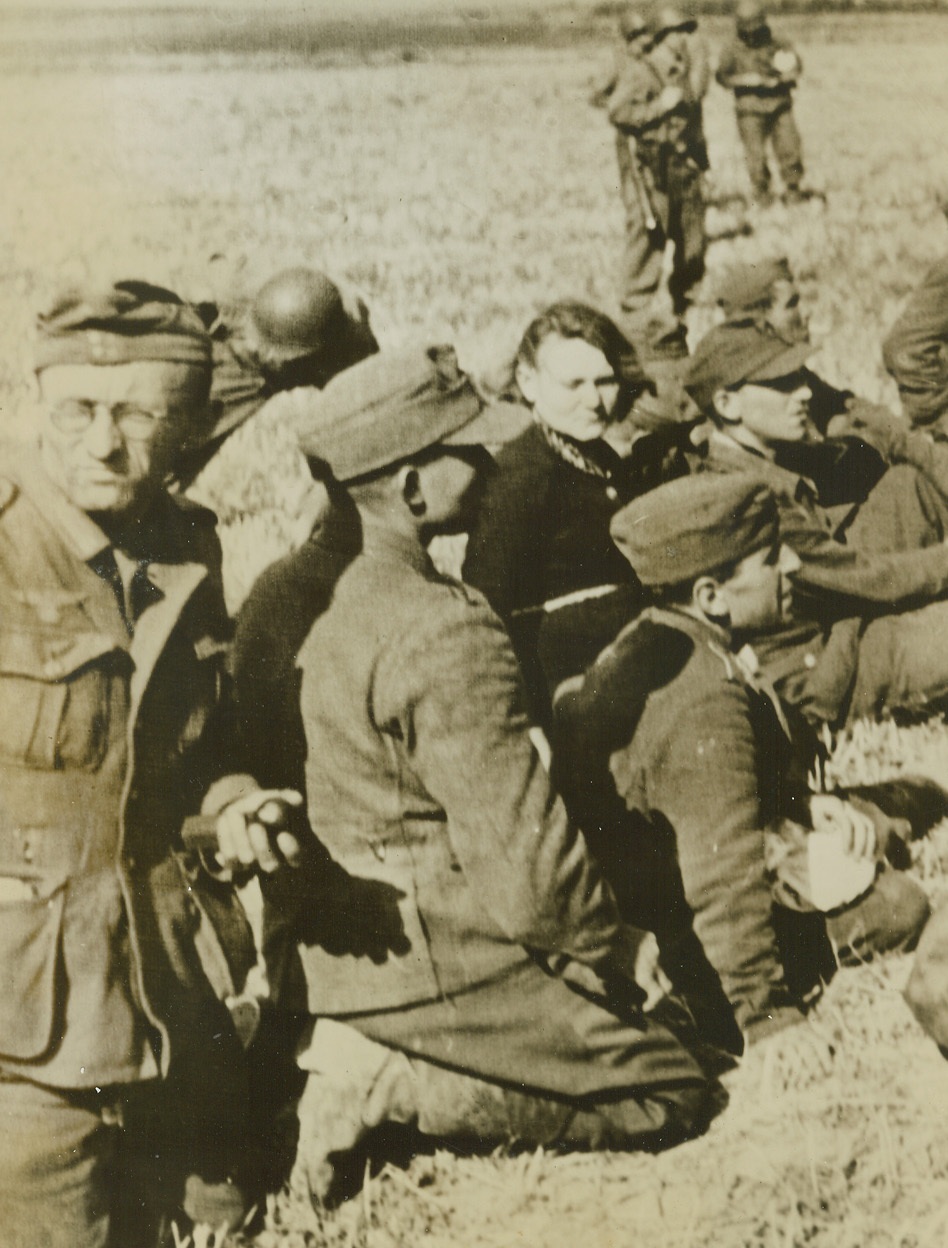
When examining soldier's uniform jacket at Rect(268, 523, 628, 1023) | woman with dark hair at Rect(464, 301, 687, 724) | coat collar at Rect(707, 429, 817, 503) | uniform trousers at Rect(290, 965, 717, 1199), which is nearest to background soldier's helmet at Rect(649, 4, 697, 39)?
woman with dark hair at Rect(464, 301, 687, 724)

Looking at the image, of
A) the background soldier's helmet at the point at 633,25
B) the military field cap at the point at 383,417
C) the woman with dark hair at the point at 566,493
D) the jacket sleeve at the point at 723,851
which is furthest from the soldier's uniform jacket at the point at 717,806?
the background soldier's helmet at the point at 633,25

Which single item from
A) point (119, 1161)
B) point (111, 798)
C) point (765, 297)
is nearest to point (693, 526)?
point (765, 297)

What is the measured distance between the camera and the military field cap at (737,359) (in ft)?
11.8

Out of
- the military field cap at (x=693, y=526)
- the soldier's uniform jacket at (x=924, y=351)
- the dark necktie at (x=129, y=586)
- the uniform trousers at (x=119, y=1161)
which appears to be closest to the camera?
the uniform trousers at (x=119, y=1161)

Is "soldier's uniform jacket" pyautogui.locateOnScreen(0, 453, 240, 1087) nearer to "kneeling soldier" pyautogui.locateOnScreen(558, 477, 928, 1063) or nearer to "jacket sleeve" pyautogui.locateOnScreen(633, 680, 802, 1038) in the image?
"kneeling soldier" pyautogui.locateOnScreen(558, 477, 928, 1063)

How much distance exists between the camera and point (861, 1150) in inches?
135

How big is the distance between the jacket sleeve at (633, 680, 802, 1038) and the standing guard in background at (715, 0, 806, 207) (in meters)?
1.67

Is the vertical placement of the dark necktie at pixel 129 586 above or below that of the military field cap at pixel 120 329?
below

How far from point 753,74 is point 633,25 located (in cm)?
40

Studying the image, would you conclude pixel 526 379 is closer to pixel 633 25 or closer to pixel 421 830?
pixel 633 25

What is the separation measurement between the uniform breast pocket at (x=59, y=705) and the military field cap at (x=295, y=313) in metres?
0.97

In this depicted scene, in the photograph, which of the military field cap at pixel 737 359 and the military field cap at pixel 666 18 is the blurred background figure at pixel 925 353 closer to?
the military field cap at pixel 737 359

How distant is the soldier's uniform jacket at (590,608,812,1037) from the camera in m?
3.41

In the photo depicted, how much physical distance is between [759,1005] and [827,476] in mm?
1555
